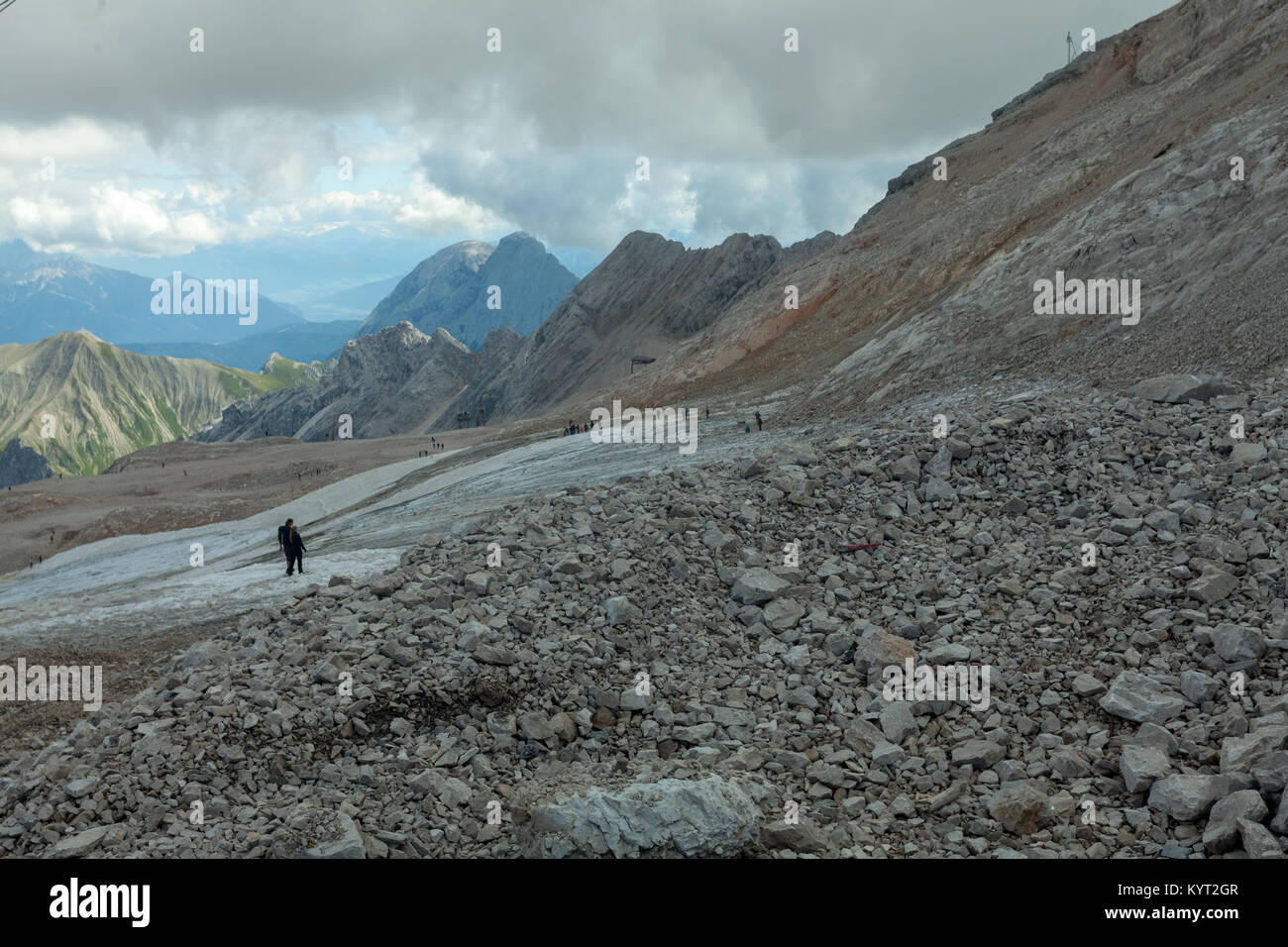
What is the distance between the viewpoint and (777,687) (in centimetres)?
1137

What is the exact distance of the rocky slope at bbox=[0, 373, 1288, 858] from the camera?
8.49 meters

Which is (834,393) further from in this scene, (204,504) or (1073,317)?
(204,504)

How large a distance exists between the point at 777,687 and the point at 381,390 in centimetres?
14982

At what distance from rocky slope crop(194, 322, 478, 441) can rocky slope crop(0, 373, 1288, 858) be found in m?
124

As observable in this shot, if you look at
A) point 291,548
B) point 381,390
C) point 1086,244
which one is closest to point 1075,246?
point 1086,244

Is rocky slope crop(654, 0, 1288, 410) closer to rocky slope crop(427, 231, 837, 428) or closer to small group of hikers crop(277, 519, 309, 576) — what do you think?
small group of hikers crop(277, 519, 309, 576)

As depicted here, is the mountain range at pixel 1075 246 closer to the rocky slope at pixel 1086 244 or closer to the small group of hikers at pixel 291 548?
the rocky slope at pixel 1086 244

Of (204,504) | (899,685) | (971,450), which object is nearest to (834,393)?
(971,450)

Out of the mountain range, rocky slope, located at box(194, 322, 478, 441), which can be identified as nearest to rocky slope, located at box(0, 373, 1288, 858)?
the mountain range

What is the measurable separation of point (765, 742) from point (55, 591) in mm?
30535

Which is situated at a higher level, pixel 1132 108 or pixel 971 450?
pixel 1132 108

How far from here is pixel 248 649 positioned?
12.6 metres

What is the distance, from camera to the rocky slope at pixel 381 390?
142 metres

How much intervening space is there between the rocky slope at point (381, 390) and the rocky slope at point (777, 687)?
123694 mm
